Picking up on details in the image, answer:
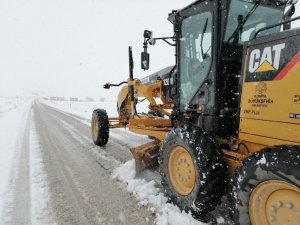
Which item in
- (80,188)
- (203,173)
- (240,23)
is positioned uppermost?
(240,23)

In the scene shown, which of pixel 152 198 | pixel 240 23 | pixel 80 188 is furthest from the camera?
pixel 80 188

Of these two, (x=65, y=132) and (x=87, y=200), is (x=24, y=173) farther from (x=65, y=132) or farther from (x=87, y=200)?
(x=65, y=132)

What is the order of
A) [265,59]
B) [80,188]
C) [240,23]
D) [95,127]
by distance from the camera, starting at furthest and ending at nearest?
[95,127]
[80,188]
[240,23]
[265,59]

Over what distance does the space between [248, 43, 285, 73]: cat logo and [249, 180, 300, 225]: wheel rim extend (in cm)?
107

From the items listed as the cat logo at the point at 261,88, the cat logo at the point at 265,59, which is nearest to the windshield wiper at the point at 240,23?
the cat logo at the point at 265,59

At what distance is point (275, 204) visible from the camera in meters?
2.45

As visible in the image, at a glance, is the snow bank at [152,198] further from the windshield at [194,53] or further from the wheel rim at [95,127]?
the wheel rim at [95,127]

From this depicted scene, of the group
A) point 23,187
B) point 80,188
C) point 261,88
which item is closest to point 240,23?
point 261,88

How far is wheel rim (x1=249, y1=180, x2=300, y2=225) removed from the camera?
2318mm

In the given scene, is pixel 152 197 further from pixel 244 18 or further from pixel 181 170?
pixel 244 18

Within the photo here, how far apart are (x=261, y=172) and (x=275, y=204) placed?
0.30m

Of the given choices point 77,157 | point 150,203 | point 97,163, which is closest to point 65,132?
point 77,157

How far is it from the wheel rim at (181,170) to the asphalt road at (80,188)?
1.75ft

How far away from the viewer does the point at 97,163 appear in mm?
6172
